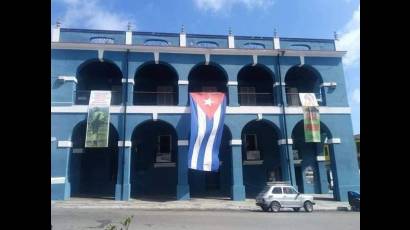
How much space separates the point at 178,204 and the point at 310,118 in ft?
33.9

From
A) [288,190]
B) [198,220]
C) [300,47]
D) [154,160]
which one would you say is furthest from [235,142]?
[300,47]

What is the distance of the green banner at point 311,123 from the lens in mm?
21812

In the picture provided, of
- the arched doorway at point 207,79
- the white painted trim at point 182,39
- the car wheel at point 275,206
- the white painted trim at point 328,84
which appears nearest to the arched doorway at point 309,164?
the white painted trim at point 328,84

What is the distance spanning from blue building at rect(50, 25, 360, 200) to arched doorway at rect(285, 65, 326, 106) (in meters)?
0.08

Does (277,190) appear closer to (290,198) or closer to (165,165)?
(290,198)

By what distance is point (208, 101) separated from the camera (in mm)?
21203

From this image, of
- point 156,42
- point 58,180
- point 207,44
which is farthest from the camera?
point 207,44

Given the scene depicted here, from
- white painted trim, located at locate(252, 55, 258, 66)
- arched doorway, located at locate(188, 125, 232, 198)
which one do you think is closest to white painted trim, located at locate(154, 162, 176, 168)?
arched doorway, located at locate(188, 125, 232, 198)

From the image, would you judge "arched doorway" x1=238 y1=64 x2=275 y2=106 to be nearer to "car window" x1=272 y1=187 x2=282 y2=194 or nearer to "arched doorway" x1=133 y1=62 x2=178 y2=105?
Result: "arched doorway" x1=133 y1=62 x2=178 y2=105

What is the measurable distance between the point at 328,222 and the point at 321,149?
10.5 m

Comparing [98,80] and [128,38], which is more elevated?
[128,38]

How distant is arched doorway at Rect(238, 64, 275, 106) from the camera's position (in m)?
24.5

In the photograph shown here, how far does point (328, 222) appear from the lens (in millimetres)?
14648
